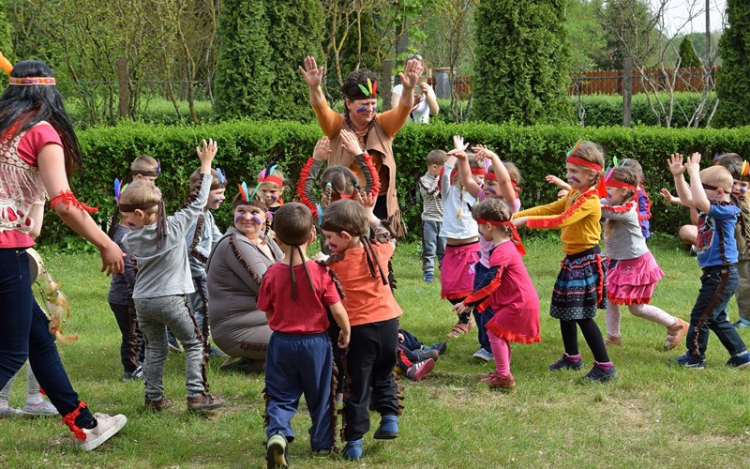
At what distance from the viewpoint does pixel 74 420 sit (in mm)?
4766

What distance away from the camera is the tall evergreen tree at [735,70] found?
14531mm

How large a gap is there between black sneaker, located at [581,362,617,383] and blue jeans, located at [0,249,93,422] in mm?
3523

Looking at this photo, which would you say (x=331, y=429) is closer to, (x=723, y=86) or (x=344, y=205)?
(x=344, y=205)

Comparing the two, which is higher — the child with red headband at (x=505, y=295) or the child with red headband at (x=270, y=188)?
the child with red headband at (x=270, y=188)

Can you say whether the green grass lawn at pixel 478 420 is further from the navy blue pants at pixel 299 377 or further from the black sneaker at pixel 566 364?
the navy blue pants at pixel 299 377

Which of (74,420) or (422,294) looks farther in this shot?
(422,294)

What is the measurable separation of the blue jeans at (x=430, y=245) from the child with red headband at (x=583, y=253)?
4.22 m

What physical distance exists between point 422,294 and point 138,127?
512 cm

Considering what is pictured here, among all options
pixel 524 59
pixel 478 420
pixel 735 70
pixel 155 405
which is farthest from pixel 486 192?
pixel 735 70

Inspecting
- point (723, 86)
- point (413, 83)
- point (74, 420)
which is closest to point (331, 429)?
point (74, 420)

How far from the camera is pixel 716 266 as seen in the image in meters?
6.65

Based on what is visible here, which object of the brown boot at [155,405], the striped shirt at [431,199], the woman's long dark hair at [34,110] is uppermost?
the woman's long dark hair at [34,110]

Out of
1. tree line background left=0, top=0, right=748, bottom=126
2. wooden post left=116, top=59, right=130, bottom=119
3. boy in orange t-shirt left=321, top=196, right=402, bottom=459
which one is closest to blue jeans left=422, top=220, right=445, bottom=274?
tree line background left=0, top=0, right=748, bottom=126

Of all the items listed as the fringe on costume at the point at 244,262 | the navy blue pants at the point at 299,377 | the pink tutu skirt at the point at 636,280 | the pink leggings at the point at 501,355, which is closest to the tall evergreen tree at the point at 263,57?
the fringe on costume at the point at 244,262
